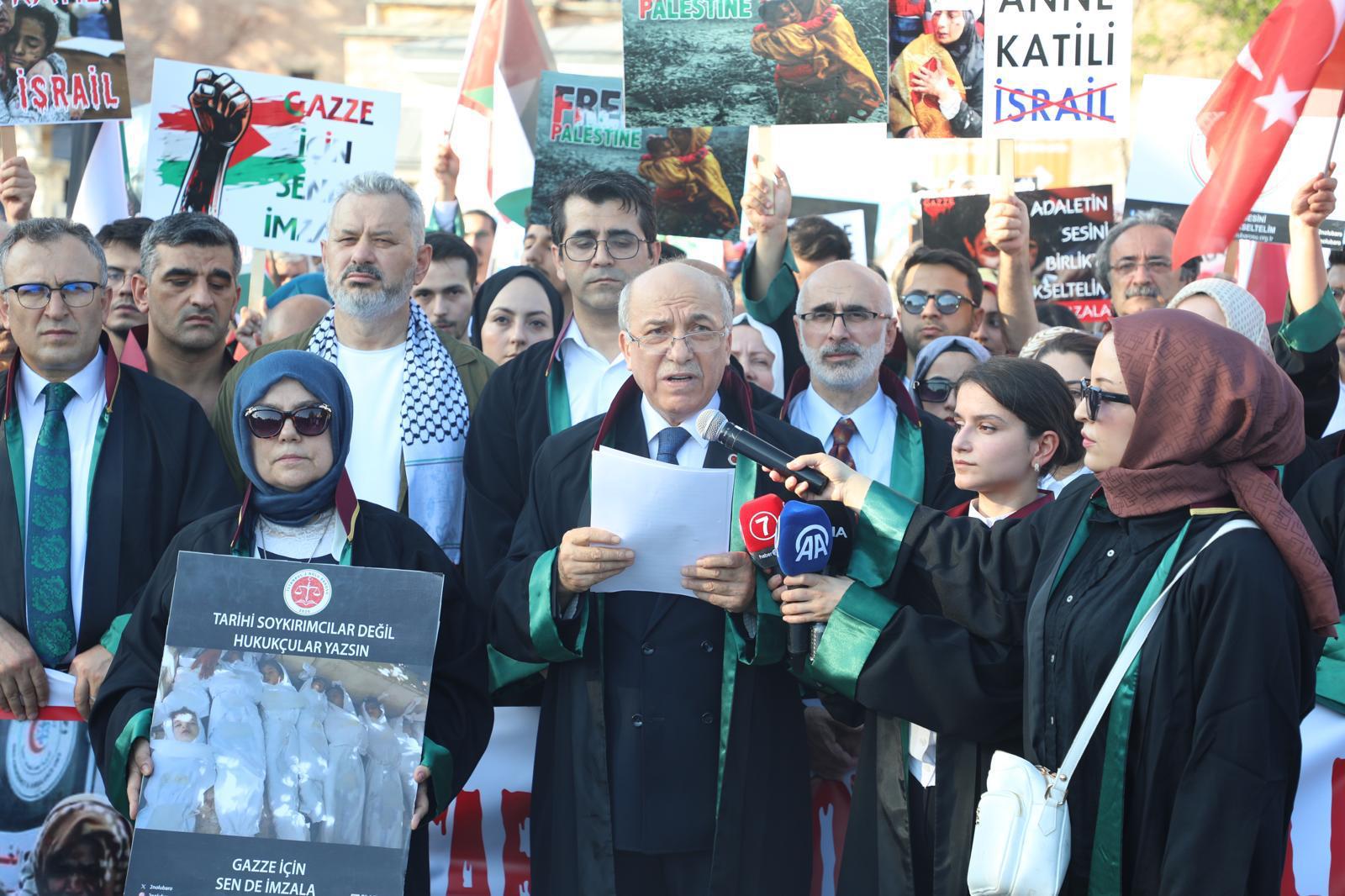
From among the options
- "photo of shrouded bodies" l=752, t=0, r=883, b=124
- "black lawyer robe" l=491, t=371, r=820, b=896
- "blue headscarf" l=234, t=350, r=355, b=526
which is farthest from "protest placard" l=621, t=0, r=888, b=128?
"blue headscarf" l=234, t=350, r=355, b=526

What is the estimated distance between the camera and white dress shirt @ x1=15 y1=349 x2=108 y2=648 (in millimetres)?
4582

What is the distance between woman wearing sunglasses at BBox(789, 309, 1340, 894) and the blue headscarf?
1762 millimetres

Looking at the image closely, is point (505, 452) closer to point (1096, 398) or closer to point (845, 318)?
point (845, 318)

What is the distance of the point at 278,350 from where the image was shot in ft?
16.3

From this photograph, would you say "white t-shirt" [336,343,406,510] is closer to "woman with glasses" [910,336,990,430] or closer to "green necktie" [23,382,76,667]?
"green necktie" [23,382,76,667]

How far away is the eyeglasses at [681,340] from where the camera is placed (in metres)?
4.20

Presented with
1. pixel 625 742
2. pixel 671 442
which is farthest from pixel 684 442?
pixel 625 742

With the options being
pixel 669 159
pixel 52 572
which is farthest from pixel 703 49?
pixel 52 572

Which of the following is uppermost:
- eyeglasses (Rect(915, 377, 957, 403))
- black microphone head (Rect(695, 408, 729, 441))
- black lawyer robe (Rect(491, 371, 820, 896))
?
eyeglasses (Rect(915, 377, 957, 403))

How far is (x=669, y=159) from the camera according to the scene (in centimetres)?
659

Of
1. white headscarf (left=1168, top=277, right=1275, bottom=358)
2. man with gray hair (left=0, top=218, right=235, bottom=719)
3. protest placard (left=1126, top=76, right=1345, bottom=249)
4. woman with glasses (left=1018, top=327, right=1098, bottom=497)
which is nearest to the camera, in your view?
man with gray hair (left=0, top=218, right=235, bottom=719)

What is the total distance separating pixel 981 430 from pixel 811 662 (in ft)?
2.82

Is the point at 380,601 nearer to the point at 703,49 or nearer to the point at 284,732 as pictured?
the point at 284,732

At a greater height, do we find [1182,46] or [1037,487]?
[1182,46]
